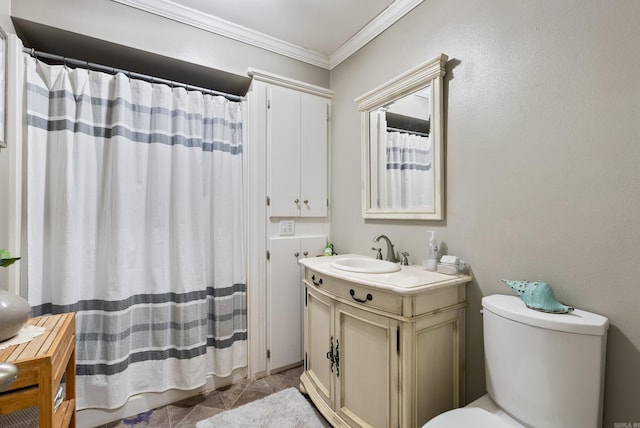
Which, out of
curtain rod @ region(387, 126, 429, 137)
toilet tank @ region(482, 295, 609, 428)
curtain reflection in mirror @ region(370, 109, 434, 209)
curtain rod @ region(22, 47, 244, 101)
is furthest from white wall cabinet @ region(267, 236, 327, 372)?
toilet tank @ region(482, 295, 609, 428)

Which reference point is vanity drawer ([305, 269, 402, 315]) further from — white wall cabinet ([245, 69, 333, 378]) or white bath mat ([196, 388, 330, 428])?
white bath mat ([196, 388, 330, 428])

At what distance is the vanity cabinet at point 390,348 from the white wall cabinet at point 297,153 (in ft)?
2.43

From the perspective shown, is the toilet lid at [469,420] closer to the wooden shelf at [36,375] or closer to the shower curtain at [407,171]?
the shower curtain at [407,171]

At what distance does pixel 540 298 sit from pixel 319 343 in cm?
115

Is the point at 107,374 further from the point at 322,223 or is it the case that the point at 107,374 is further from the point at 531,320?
the point at 531,320

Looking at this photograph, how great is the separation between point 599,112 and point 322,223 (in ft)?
5.71

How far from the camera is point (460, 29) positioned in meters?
1.41

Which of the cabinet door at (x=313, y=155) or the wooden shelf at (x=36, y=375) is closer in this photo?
the wooden shelf at (x=36, y=375)

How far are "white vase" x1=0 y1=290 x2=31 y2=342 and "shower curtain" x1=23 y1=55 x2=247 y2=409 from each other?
0.59 metres

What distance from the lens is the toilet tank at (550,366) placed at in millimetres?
877

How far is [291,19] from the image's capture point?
1.86 m

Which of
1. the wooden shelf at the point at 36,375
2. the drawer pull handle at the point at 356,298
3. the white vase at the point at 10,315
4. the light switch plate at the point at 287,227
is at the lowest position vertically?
the wooden shelf at the point at 36,375

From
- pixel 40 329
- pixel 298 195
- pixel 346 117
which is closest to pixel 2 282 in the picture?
pixel 40 329

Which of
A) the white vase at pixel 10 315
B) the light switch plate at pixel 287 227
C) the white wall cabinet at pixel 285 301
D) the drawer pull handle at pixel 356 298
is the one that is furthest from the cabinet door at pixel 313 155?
the white vase at pixel 10 315
